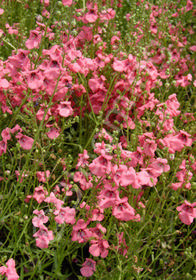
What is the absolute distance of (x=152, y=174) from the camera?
1611 millimetres

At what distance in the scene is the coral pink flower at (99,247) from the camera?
1.62m

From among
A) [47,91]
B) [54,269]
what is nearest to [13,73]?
[47,91]

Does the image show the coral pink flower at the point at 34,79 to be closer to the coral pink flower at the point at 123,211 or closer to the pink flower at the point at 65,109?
the pink flower at the point at 65,109

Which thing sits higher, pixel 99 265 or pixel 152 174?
pixel 152 174

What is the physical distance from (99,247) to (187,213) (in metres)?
0.44

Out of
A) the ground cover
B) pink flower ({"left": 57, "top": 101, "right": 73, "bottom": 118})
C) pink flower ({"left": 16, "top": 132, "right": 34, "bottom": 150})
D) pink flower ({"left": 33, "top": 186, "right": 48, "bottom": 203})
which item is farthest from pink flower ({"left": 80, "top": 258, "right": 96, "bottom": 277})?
pink flower ({"left": 57, "top": 101, "right": 73, "bottom": 118})

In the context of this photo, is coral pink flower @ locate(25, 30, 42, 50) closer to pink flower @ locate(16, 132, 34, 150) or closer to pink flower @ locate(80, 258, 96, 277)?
pink flower @ locate(16, 132, 34, 150)

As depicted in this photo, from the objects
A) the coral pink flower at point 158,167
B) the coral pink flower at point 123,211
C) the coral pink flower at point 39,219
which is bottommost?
the coral pink flower at point 39,219

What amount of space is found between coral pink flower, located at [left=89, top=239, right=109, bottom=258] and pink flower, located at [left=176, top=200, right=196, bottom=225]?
373mm

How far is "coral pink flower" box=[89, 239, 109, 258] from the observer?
1615mm

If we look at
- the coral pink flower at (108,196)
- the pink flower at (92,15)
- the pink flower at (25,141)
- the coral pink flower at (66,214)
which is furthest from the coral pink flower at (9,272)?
the pink flower at (92,15)

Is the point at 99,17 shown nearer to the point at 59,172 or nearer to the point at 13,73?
the point at 13,73

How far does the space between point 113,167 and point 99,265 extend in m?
0.58

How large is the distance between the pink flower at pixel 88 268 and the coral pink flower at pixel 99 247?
8cm
